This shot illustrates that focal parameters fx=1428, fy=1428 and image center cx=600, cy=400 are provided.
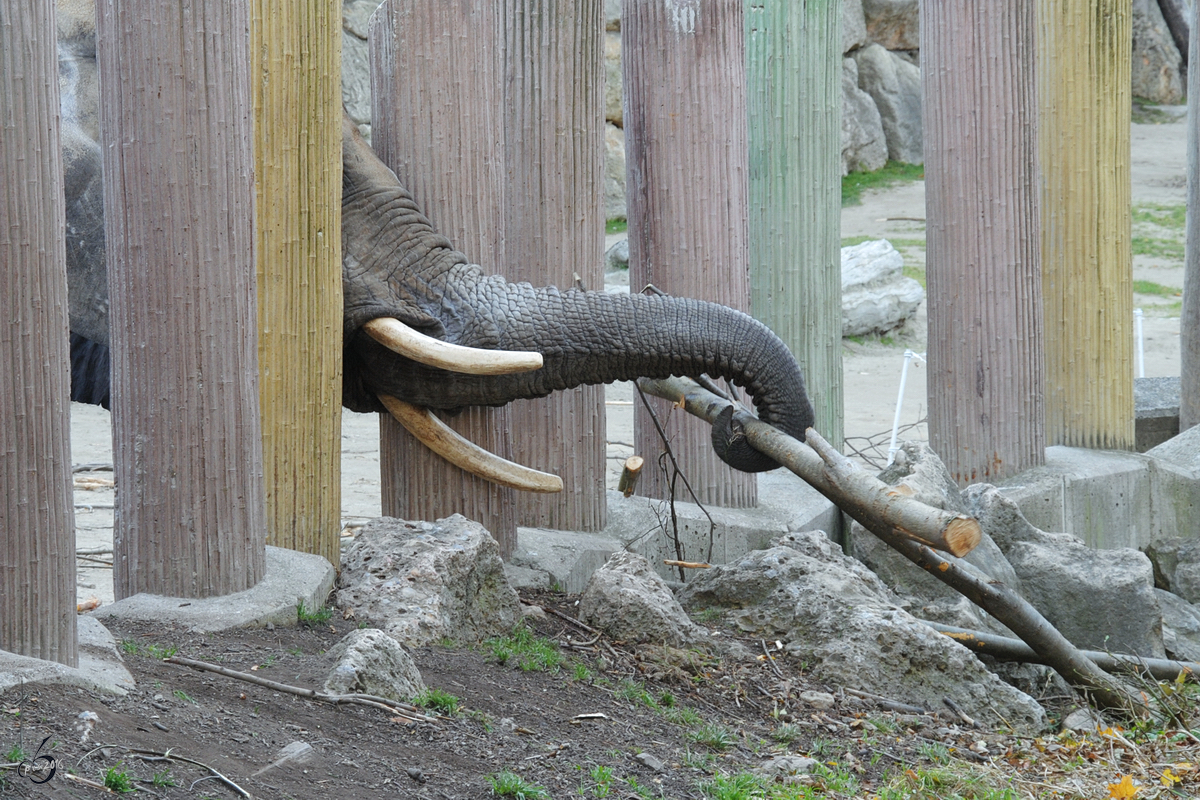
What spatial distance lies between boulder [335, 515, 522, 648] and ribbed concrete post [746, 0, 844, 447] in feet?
7.55

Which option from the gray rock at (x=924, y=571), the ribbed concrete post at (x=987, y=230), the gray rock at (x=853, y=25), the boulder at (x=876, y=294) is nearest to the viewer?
the gray rock at (x=924, y=571)

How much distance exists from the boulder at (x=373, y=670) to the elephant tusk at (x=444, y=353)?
1.09 m

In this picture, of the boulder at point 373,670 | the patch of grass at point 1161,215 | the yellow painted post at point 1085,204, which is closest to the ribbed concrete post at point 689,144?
the yellow painted post at point 1085,204

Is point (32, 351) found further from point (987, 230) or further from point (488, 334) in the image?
point (987, 230)

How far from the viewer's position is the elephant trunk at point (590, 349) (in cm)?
417

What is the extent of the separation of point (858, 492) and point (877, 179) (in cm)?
1689

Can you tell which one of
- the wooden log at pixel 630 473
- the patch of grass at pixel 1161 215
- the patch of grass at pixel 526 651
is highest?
the patch of grass at pixel 1161 215

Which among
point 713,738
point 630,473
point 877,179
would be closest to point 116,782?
point 713,738

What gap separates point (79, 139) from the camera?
5.27m

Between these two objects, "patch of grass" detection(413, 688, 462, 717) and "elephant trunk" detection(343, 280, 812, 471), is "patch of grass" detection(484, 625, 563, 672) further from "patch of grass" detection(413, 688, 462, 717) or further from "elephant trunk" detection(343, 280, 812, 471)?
"elephant trunk" detection(343, 280, 812, 471)

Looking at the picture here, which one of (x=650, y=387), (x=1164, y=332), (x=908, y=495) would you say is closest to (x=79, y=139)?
(x=650, y=387)

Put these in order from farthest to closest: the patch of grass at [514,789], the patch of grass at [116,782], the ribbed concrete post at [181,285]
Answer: the ribbed concrete post at [181,285] < the patch of grass at [514,789] < the patch of grass at [116,782]

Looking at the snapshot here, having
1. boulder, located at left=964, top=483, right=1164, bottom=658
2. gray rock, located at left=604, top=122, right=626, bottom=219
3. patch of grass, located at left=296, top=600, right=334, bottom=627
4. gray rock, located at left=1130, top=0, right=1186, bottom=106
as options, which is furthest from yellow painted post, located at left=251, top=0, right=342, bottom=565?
gray rock, located at left=1130, top=0, right=1186, bottom=106

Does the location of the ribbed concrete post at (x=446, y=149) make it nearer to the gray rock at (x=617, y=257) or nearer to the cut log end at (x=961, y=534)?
the cut log end at (x=961, y=534)
